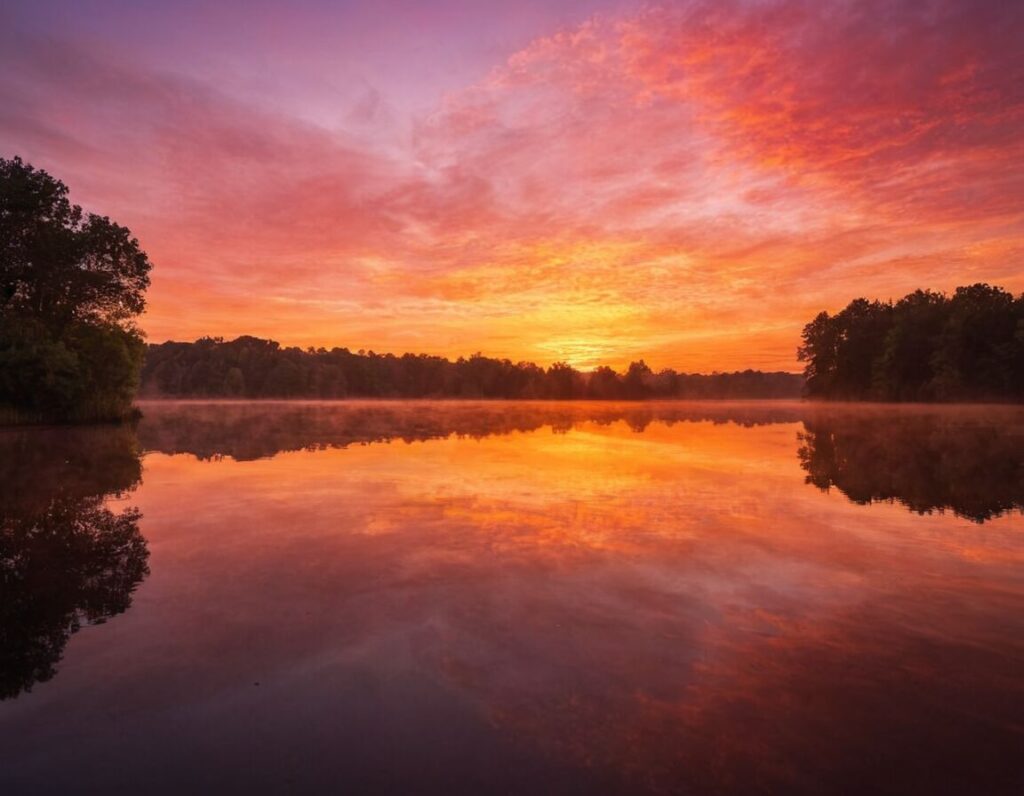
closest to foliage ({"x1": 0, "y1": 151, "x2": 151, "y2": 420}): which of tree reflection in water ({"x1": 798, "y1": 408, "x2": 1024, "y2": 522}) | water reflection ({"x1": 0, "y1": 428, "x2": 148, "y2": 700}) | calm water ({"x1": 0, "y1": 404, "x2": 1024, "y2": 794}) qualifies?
water reflection ({"x1": 0, "y1": 428, "x2": 148, "y2": 700})

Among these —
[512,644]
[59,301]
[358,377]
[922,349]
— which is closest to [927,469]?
[512,644]

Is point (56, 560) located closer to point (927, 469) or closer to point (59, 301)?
point (927, 469)

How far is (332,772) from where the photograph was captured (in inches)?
150

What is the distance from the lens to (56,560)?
8.26 meters

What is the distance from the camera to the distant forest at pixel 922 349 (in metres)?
72.8

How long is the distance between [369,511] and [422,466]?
6.62 m

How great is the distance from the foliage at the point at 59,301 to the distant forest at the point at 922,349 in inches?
3559

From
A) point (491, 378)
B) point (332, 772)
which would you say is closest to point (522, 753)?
point (332, 772)

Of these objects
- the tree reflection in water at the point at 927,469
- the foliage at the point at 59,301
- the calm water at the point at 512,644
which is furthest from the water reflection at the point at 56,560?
the foliage at the point at 59,301

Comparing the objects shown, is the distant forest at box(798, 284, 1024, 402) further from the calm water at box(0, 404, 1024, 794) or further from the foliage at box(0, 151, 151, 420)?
the foliage at box(0, 151, 151, 420)

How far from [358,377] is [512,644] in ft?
545

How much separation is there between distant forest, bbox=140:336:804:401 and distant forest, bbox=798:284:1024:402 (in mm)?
66561

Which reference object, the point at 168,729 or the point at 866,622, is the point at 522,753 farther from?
the point at 866,622

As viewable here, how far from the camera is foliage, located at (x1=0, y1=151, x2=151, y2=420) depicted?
111ft
